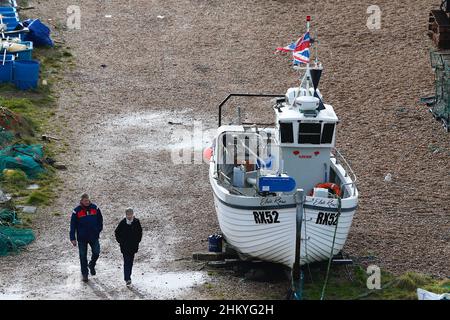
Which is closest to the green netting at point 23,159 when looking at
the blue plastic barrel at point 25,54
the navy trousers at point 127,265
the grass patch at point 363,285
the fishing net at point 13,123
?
the fishing net at point 13,123

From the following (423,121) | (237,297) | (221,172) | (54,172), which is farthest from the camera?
(423,121)

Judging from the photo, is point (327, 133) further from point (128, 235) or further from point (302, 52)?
point (128, 235)

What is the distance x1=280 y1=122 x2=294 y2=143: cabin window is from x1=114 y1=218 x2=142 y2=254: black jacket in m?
3.09

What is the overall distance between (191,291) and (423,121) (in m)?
11.3

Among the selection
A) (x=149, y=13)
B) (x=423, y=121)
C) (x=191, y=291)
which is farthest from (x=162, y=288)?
(x=149, y=13)

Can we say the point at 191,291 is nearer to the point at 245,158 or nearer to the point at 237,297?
the point at 237,297

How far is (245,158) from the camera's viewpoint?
2295 centimetres

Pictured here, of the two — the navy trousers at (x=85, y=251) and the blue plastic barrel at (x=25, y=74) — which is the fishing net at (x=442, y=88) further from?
the navy trousers at (x=85, y=251)

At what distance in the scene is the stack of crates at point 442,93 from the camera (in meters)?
29.8

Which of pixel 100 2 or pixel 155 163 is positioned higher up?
pixel 100 2

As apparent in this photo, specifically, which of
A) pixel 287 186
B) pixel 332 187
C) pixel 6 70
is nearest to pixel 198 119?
pixel 6 70

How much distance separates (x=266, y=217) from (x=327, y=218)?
3.21 ft

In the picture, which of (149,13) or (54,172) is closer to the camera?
(54,172)
